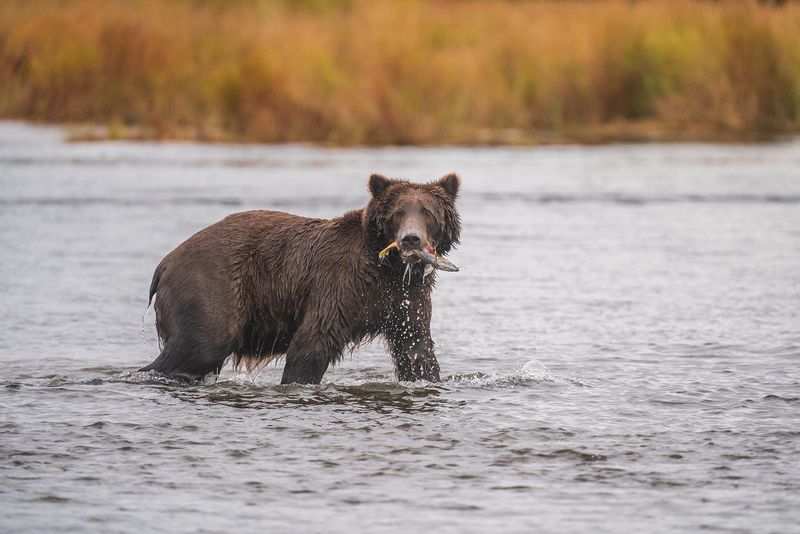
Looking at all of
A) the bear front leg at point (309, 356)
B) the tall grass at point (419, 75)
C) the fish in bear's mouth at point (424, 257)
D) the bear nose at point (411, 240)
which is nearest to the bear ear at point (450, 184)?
the fish in bear's mouth at point (424, 257)

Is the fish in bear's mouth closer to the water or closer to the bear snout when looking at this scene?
the bear snout

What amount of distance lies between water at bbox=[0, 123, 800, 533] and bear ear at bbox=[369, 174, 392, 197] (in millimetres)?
1157

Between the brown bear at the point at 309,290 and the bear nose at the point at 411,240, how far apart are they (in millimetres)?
221

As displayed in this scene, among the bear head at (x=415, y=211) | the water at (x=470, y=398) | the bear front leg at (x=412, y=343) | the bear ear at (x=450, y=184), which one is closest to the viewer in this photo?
the water at (x=470, y=398)

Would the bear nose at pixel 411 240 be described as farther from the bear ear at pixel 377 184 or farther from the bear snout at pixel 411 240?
the bear ear at pixel 377 184

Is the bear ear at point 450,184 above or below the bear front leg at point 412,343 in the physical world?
above

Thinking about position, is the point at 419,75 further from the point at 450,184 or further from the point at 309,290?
the point at 309,290

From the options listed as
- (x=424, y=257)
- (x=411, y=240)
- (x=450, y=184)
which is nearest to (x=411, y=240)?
(x=411, y=240)

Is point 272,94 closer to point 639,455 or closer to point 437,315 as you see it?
point 437,315

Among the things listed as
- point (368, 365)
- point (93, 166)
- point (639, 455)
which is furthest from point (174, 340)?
point (93, 166)

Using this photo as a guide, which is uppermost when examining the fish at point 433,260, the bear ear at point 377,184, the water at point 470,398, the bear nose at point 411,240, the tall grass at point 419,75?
the tall grass at point 419,75

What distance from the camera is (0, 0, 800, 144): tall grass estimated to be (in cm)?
2509

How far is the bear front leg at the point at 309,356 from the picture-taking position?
24.8 feet

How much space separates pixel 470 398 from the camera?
7.65 m
